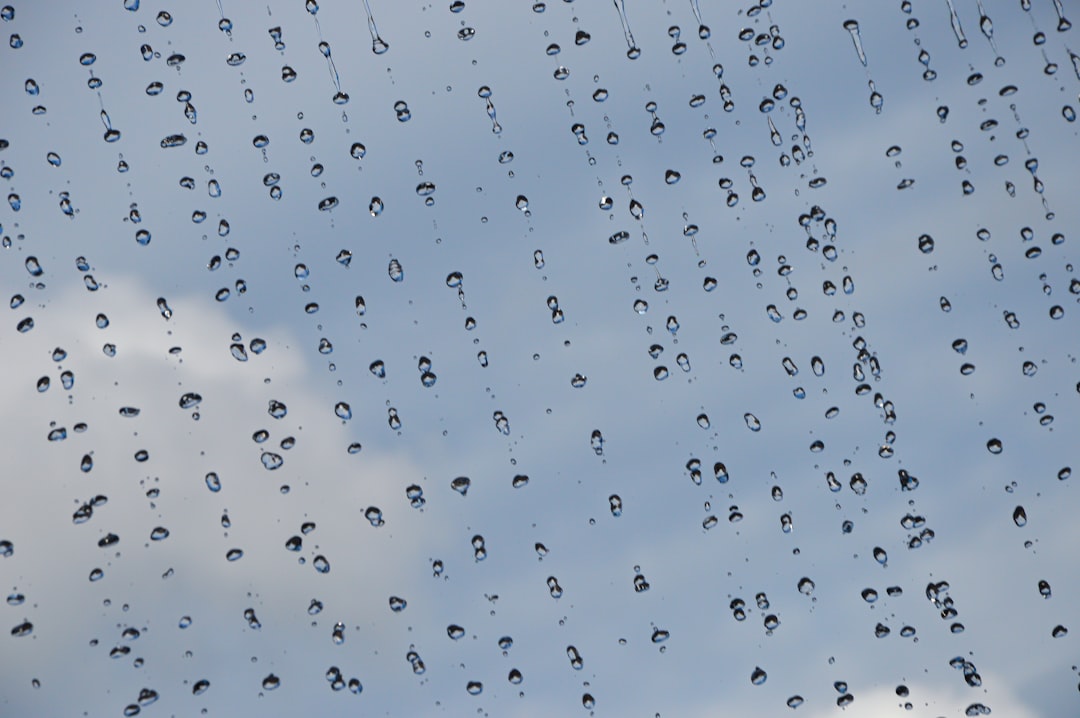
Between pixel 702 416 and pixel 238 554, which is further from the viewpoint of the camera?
pixel 702 416

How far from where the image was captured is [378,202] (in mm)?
14695

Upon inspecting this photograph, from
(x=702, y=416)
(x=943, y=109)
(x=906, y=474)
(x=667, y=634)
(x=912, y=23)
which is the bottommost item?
(x=667, y=634)

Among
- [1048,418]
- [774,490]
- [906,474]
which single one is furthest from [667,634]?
[1048,418]

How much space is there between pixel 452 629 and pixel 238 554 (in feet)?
9.25

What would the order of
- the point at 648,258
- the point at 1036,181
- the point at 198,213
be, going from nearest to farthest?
1. the point at 198,213
2. the point at 648,258
3. the point at 1036,181

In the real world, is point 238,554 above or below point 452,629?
above

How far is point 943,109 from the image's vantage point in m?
16.7

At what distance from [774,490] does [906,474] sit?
187 cm

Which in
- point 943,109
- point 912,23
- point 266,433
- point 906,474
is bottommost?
point 906,474

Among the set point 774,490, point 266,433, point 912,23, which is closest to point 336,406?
point 266,433

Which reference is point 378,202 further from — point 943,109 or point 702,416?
point 943,109

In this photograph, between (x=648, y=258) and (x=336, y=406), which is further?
(x=648, y=258)

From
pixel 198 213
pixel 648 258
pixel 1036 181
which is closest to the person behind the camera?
pixel 198 213

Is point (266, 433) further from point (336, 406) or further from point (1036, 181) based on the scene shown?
point (1036, 181)
